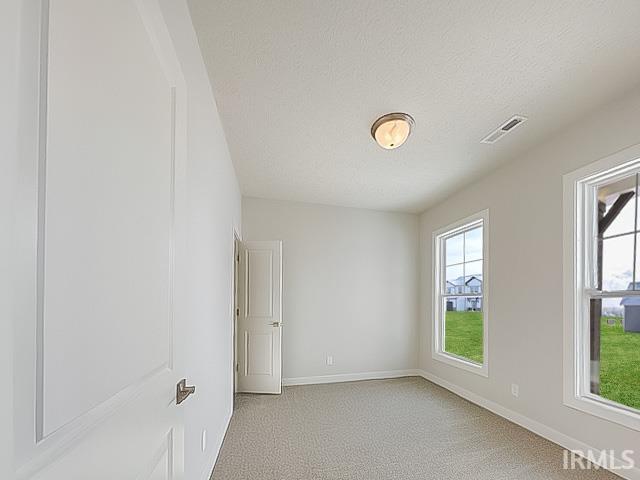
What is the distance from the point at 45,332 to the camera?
1.88ft

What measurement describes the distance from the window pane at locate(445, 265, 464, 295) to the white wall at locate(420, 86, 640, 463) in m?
0.87

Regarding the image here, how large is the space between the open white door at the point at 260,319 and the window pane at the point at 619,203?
334cm

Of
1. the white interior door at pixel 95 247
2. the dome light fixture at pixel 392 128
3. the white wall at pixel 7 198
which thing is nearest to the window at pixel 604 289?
the dome light fixture at pixel 392 128

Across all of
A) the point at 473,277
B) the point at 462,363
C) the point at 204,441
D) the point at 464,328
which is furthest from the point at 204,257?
the point at 464,328

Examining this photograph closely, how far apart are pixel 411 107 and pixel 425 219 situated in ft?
10.9

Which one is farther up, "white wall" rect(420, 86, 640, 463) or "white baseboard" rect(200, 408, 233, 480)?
"white wall" rect(420, 86, 640, 463)

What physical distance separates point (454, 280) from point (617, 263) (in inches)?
96.1

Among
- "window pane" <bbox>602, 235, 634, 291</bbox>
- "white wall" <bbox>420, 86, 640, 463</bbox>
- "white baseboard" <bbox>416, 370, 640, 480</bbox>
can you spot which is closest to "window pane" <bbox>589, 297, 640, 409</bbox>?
"window pane" <bbox>602, 235, 634, 291</bbox>

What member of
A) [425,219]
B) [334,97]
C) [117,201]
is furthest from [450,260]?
[117,201]

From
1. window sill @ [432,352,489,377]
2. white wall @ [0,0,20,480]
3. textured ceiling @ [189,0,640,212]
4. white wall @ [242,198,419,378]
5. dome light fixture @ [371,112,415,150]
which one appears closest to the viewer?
white wall @ [0,0,20,480]

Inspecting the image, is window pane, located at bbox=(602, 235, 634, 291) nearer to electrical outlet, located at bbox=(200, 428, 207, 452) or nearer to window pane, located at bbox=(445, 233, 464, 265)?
window pane, located at bbox=(445, 233, 464, 265)

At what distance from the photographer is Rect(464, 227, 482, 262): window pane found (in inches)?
189

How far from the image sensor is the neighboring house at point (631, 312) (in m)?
2.85

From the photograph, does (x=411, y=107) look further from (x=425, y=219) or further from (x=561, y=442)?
(x=425, y=219)
